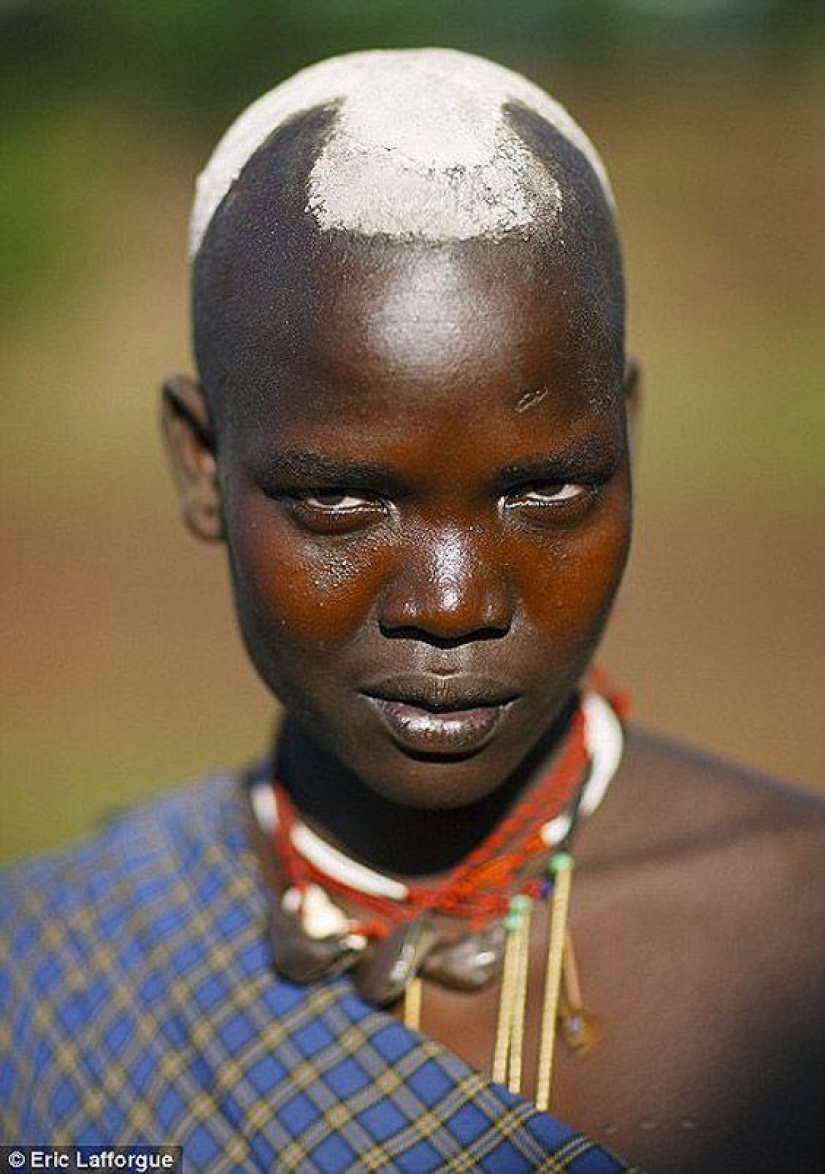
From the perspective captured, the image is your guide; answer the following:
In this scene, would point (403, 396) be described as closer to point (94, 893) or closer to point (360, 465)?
point (360, 465)

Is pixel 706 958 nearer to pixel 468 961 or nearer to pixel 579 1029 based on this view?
pixel 579 1029

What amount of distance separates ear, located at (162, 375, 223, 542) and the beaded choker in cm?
50

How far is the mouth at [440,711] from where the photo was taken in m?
1.98

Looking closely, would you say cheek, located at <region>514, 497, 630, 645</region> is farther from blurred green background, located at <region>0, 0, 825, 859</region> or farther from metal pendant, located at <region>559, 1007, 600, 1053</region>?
blurred green background, located at <region>0, 0, 825, 859</region>

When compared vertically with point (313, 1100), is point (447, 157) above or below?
above

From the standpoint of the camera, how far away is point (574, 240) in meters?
2.03

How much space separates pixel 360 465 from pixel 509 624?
260 millimetres

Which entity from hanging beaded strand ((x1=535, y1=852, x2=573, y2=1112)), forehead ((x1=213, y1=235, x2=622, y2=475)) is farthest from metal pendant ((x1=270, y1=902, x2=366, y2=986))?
forehead ((x1=213, y1=235, x2=622, y2=475))

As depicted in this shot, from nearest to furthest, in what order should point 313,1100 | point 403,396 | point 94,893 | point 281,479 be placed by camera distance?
1. point 403,396
2. point 281,479
3. point 313,1100
4. point 94,893

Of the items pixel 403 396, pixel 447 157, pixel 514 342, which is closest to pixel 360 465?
pixel 403 396

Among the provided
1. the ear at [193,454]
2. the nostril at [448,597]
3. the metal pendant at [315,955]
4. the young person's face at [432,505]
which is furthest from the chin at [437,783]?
the ear at [193,454]

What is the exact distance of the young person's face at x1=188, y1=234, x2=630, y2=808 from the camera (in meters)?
1.90

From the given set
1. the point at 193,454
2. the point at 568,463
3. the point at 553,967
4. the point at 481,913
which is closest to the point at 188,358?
the point at 193,454

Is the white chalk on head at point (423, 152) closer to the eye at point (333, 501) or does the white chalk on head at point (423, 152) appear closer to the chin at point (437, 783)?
the eye at point (333, 501)
